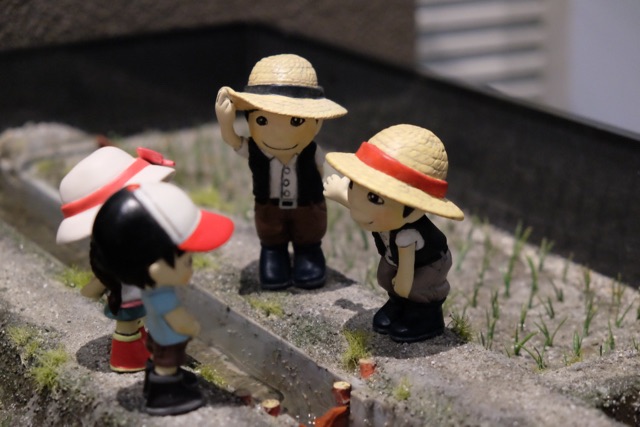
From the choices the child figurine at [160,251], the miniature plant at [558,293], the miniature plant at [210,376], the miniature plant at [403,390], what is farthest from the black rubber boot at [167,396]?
the miniature plant at [558,293]

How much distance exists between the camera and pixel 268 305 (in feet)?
12.8

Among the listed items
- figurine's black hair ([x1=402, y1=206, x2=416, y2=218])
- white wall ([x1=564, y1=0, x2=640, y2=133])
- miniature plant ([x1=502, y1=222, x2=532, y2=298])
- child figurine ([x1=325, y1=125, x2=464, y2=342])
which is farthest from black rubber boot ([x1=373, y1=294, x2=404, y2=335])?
white wall ([x1=564, y1=0, x2=640, y2=133])

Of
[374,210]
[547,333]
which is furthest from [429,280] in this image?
[547,333]

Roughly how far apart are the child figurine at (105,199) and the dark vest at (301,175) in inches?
19.1

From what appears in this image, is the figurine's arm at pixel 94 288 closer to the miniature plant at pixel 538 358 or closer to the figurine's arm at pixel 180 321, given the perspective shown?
the figurine's arm at pixel 180 321

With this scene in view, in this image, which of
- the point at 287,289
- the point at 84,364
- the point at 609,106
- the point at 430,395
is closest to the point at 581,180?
the point at 609,106

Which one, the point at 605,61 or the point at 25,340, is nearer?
the point at 25,340

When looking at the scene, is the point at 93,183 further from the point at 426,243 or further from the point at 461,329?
the point at 461,329

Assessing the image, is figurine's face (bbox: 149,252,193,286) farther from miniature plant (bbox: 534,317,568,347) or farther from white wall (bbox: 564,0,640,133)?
white wall (bbox: 564,0,640,133)

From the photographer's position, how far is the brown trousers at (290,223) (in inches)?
155

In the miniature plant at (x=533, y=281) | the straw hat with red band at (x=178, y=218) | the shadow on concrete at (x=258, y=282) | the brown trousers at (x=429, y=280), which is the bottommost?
the miniature plant at (x=533, y=281)

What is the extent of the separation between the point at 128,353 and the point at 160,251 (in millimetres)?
557

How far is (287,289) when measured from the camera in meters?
4.04

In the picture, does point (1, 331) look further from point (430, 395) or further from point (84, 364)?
point (430, 395)
